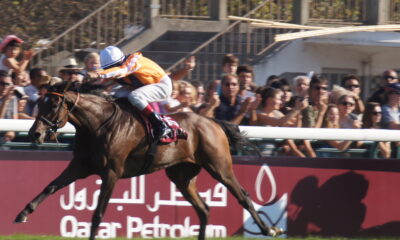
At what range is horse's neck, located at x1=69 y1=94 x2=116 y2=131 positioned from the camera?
361 inches

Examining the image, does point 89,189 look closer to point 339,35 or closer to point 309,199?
point 309,199

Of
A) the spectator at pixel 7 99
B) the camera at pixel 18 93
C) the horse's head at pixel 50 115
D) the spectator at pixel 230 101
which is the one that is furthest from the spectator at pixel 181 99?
the horse's head at pixel 50 115

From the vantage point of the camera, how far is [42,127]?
8.90 meters

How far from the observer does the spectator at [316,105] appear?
11070 mm

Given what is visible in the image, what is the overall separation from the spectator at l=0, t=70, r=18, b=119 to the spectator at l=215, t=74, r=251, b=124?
2.24m

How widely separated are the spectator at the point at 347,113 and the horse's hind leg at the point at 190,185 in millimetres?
2205

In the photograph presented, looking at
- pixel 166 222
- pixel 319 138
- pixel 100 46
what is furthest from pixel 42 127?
pixel 100 46

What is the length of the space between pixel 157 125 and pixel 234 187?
41.1 inches

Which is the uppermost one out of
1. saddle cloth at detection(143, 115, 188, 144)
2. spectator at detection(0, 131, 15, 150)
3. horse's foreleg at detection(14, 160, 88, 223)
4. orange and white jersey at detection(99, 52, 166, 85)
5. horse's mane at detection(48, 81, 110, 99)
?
orange and white jersey at detection(99, 52, 166, 85)

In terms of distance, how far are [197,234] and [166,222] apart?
14.4 inches

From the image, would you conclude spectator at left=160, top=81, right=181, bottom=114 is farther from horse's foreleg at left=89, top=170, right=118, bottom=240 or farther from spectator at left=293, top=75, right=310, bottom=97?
horse's foreleg at left=89, top=170, right=118, bottom=240

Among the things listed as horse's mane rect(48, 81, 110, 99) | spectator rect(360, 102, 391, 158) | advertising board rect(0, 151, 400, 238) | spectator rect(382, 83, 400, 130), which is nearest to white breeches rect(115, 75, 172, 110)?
horse's mane rect(48, 81, 110, 99)

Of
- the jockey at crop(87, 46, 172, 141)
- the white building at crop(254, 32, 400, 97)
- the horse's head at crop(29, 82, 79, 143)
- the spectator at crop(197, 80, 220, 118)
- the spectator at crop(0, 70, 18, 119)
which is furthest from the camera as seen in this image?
the white building at crop(254, 32, 400, 97)

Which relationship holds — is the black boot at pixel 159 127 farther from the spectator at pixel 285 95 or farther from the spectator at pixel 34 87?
the spectator at pixel 285 95
